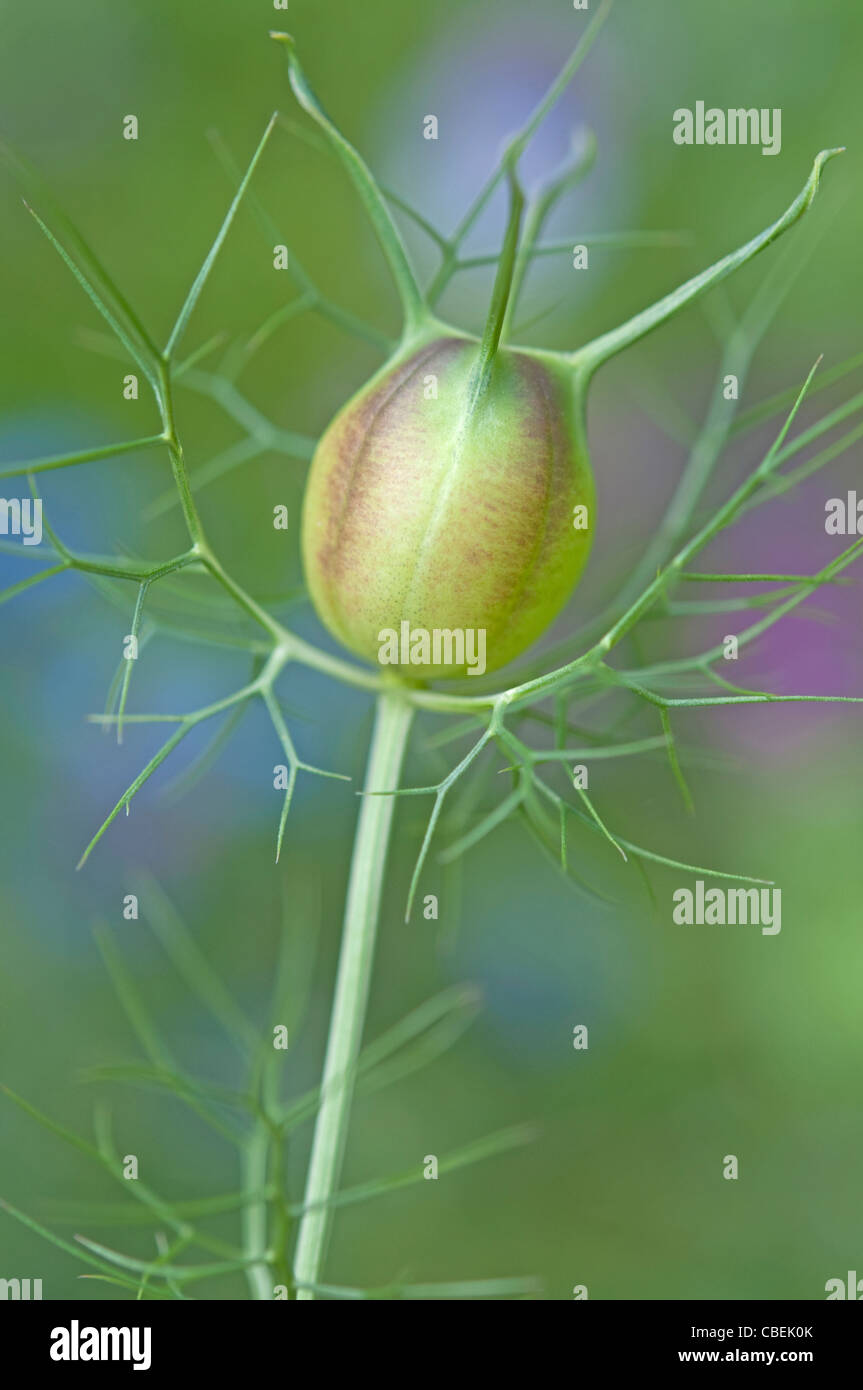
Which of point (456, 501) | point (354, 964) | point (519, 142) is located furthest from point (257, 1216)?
point (519, 142)

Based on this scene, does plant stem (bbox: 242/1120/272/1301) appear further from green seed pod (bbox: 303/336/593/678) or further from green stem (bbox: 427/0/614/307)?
green stem (bbox: 427/0/614/307)

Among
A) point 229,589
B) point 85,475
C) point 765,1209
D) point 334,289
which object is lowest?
point 765,1209

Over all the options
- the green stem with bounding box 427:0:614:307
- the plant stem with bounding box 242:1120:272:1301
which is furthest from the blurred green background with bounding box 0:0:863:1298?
the green stem with bounding box 427:0:614:307

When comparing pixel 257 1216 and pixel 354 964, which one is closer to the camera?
pixel 354 964

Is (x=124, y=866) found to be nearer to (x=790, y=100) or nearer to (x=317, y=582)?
(x=317, y=582)

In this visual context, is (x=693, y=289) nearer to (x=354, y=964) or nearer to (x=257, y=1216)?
(x=354, y=964)

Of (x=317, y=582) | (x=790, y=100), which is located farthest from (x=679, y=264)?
(x=317, y=582)

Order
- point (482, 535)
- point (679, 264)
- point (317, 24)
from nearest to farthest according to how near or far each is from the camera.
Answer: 1. point (482, 535)
2. point (317, 24)
3. point (679, 264)
